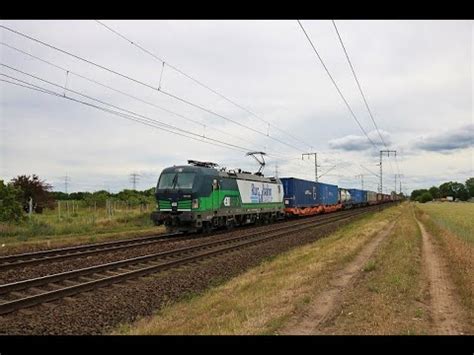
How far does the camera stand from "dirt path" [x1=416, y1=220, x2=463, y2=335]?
6.63 meters

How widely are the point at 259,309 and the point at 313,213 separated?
40968mm

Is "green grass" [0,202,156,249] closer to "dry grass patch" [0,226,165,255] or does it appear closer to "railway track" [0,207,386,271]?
"dry grass patch" [0,226,165,255]

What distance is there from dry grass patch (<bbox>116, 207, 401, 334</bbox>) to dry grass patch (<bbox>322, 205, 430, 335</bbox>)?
2.66ft

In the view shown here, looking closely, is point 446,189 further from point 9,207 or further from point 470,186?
point 9,207

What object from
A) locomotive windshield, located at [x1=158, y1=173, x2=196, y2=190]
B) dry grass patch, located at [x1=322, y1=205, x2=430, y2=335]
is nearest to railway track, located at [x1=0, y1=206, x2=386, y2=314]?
locomotive windshield, located at [x1=158, y1=173, x2=196, y2=190]

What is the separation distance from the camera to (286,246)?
18.9m

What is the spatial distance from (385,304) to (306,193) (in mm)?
36902

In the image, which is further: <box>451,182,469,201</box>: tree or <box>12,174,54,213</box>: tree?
<box>451,182,469,201</box>: tree

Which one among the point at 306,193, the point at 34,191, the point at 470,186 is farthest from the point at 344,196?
the point at 470,186

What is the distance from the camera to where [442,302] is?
8.13m

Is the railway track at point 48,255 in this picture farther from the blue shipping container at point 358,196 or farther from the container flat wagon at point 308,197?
the blue shipping container at point 358,196

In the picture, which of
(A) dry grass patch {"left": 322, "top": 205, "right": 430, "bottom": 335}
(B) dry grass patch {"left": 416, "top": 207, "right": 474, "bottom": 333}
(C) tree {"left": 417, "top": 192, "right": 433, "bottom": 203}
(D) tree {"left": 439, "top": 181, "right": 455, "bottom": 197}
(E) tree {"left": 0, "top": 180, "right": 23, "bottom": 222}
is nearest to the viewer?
(A) dry grass patch {"left": 322, "top": 205, "right": 430, "bottom": 335}

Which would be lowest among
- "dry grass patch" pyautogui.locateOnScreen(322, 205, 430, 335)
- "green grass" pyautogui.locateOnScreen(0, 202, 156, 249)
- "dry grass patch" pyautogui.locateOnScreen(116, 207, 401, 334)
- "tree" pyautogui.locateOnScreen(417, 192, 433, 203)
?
"dry grass patch" pyautogui.locateOnScreen(116, 207, 401, 334)
